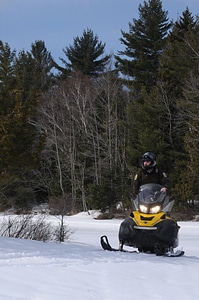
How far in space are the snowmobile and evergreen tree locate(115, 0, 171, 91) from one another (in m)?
28.6

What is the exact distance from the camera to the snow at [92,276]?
14.5 ft

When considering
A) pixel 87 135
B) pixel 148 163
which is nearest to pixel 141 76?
pixel 87 135

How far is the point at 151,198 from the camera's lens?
7879 mm

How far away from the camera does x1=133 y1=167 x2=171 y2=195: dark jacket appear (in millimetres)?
8477

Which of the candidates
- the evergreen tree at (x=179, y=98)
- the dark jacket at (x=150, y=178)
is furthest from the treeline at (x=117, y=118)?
the dark jacket at (x=150, y=178)

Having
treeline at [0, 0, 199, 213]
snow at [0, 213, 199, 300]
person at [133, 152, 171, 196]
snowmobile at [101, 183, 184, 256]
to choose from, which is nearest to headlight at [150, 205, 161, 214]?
snowmobile at [101, 183, 184, 256]

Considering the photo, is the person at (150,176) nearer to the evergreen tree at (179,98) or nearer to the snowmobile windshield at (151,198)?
the snowmobile windshield at (151,198)

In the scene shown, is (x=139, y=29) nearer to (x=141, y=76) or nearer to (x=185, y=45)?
(x=141, y=76)

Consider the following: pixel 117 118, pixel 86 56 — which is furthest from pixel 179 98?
pixel 86 56

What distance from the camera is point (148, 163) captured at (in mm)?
8406

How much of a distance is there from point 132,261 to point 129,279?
117 cm

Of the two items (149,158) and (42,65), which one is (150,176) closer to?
(149,158)

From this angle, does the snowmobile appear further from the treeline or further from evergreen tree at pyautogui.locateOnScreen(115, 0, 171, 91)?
evergreen tree at pyautogui.locateOnScreen(115, 0, 171, 91)

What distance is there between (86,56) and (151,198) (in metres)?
37.3
